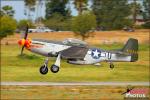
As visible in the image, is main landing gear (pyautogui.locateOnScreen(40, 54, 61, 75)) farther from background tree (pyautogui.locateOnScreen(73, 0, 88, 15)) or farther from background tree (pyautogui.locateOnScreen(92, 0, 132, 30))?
background tree (pyautogui.locateOnScreen(73, 0, 88, 15))

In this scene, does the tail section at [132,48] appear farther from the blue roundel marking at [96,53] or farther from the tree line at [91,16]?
the tree line at [91,16]

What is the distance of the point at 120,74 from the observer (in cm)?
5356

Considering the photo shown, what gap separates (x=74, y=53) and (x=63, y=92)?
3.48 m

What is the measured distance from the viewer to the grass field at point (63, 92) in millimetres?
35350

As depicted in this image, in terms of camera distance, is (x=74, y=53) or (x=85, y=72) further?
(x=85, y=72)

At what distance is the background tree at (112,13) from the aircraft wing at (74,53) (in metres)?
49.4

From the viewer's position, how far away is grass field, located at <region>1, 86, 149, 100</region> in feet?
116

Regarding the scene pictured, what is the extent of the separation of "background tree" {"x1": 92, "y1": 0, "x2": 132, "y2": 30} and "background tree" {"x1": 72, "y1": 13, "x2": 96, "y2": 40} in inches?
152

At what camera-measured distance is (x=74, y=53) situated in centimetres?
3719

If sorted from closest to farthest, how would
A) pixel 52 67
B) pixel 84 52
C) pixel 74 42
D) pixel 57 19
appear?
1. pixel 74 42
2. pixel 52 67
3. pixel 84 52
4. pixel 57 19

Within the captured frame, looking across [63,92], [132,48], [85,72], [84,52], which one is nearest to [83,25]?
[85,72]

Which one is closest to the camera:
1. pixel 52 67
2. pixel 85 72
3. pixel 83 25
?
pixel 52 67

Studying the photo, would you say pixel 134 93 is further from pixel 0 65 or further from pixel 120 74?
pixel 0 65

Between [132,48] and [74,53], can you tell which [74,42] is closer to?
[74,53]
